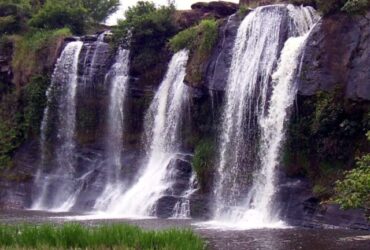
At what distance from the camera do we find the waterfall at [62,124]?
3194 centimetres

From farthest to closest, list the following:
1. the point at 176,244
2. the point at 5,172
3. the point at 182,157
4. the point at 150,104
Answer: the point at 5,172 < the point at 150,104 < the point at 182,157 < the point at 176,244

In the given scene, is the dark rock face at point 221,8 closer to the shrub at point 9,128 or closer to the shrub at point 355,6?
the shrub at point 9,128

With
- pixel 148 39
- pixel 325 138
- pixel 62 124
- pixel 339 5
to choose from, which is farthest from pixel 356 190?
pixel 62 124

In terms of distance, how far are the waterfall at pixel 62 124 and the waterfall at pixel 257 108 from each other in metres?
9.35

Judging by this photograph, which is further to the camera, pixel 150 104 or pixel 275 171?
pixel 150 104

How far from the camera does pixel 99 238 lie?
12.9 meters

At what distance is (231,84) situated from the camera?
25.9 meters

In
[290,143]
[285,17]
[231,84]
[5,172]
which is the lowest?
[5,172]

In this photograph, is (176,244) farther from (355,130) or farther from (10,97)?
(10,97)

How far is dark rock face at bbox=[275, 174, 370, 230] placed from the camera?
2003 cm

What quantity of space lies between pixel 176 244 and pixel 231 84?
1405 centimetres

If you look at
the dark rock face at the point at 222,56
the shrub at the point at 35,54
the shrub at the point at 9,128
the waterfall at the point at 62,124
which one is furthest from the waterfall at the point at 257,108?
the shrub at the point at 9,128

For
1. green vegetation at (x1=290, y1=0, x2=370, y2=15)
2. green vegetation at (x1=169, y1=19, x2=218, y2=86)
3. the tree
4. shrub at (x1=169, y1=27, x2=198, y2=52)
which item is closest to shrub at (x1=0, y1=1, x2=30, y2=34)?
the tree

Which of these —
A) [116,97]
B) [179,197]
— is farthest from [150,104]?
[179,197]
